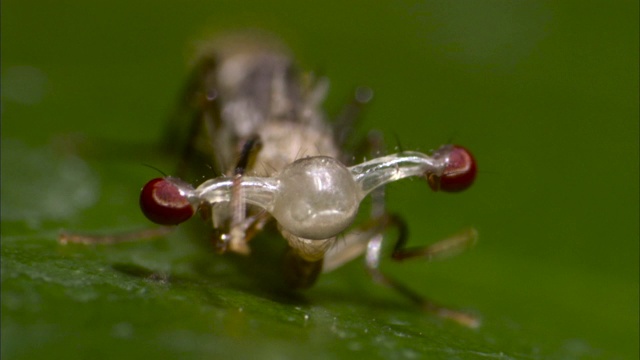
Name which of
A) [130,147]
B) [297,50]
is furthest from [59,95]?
[297,50]

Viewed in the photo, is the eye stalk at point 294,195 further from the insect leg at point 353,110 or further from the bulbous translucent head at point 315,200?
the insect leg at point 353,110

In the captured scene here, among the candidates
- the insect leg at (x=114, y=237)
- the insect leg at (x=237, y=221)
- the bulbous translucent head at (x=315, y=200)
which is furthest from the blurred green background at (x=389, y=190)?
the bulbous translucent head at (x=315, y=200)

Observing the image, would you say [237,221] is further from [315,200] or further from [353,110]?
[353,110]

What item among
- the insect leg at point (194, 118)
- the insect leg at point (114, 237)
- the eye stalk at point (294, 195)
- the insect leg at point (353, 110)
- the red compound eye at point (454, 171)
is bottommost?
the insect leg at point (114, 237)

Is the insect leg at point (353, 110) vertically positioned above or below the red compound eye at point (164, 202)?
above

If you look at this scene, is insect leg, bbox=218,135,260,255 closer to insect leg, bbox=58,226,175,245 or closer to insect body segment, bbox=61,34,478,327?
insect body segment, bbox=61,34,478,327

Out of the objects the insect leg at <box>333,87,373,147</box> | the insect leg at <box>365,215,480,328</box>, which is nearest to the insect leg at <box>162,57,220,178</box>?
the insect leg at <box>333,87,373,147</box>
